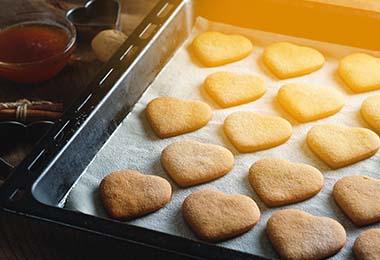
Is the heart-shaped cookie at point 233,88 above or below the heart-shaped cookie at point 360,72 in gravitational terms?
below

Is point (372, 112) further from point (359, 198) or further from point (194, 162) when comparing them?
point (194, 162)

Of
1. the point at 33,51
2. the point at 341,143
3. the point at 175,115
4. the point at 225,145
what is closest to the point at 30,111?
the point at 33,51

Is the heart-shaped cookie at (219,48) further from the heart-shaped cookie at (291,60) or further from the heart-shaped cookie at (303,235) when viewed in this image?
the heart-shaped cookie at (303,235)

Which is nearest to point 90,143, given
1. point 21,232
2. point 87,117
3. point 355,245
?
point 87,117

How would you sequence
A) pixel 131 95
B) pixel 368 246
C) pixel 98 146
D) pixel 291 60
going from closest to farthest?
pixel 368 246
pixel 98 146
pixel 131 95
pixel 291 60

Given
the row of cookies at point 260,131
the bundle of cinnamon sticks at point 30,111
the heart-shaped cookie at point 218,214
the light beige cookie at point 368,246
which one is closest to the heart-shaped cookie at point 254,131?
the row of cookies at point 260,131

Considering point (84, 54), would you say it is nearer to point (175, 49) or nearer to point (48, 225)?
point (175, 49)
